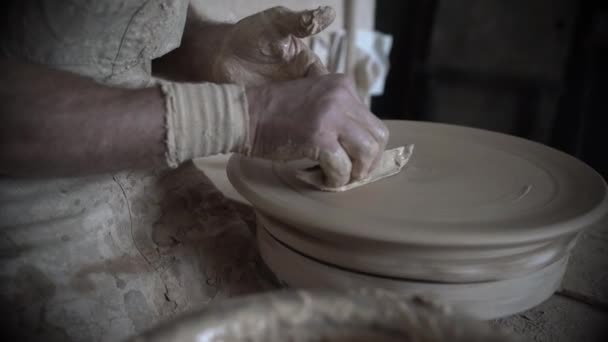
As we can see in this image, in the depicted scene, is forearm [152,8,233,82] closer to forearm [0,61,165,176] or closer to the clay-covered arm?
the clay-covered arm

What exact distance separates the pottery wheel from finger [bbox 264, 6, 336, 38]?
27 cm

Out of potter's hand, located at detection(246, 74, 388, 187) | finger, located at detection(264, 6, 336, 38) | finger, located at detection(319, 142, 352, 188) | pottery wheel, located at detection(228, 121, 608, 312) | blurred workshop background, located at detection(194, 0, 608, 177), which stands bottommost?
blurred workshop background, located at detection(194, 0, 608, 177)

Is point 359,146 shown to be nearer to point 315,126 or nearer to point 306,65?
point 315,126

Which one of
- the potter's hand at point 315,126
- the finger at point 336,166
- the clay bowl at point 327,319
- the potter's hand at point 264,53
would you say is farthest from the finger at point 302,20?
the clay bowl at point 327,319

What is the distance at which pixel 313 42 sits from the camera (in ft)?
6.84

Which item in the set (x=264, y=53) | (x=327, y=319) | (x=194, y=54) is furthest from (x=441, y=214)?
(x=194, y=54)

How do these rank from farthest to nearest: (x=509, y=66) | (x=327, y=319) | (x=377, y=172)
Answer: (x=509, y=66)
(x=377, y=172)
(x=327, y=319)

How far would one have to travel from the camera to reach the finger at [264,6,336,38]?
969mm

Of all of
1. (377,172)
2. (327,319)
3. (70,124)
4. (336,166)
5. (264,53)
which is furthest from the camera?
(264,53)

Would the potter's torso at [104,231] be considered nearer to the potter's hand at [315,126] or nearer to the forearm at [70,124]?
the forearm at [70,124]

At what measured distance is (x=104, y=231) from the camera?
3.10 feet

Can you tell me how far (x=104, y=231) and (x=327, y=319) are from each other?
565mm

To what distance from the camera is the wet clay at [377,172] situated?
93cm

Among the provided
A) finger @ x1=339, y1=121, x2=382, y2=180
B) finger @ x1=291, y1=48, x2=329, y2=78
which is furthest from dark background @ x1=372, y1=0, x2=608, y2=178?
finger @ x1=339, y1=121, x2=382, y2=180
